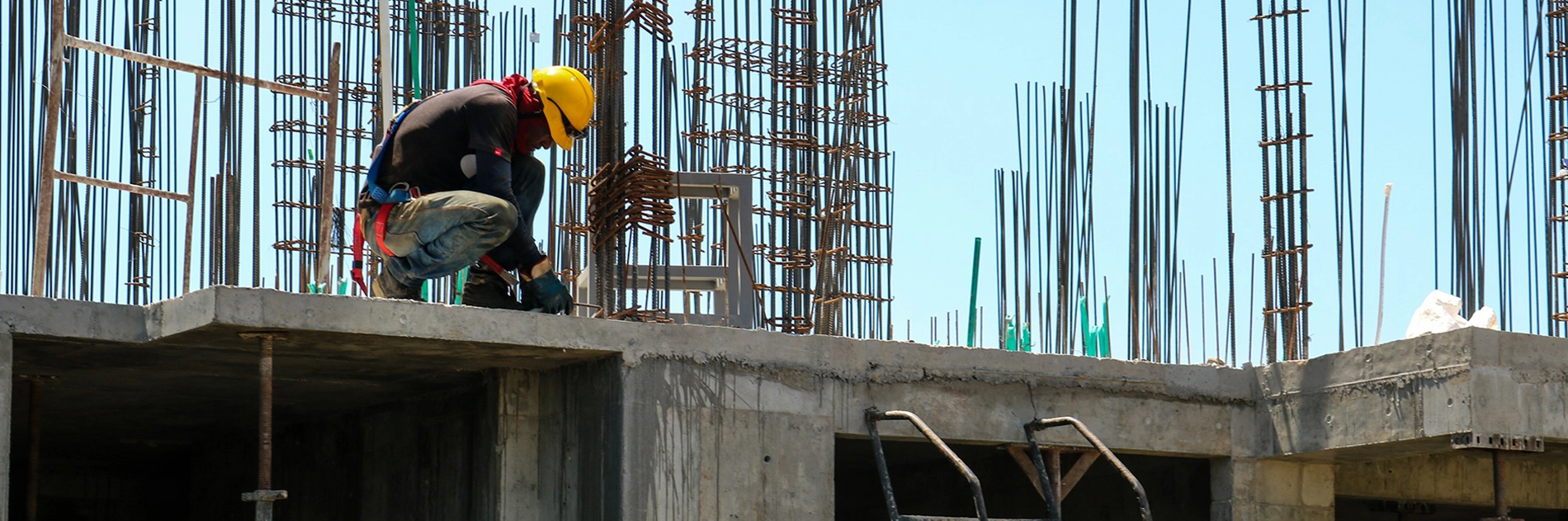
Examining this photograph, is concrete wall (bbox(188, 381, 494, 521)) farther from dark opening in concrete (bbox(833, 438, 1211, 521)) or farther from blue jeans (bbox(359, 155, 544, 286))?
dark opening in concrete (bbox(833, 438, 1211, 521))

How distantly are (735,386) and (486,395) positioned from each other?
1227 millimetres

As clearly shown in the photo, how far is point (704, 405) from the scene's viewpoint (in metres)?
7.93

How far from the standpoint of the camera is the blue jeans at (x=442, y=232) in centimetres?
766

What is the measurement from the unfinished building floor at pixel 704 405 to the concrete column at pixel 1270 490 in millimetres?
13

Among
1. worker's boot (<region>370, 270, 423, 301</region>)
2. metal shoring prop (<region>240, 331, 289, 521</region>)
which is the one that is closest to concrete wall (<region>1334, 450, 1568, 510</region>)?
worker's boot (<region>370, 270, 423, 301</region>)

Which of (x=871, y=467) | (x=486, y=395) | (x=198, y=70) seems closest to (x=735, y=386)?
(x=486, y=395)

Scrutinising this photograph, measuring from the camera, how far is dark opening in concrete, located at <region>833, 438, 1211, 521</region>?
10094mm

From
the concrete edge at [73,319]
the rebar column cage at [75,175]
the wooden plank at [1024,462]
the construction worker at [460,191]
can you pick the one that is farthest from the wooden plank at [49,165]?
the wooden plank at [1024,462]

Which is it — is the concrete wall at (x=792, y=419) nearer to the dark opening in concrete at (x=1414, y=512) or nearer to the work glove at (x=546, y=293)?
the work glove at (x=546, y=293)

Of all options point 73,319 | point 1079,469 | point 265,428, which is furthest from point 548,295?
point 1079,469

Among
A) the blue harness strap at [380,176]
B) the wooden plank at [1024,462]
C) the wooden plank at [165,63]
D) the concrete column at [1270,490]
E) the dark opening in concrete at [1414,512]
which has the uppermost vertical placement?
the wooden plank at [165,63]

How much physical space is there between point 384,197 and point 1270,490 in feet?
15.8

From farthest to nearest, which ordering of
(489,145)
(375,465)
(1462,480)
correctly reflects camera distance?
1. (1462,480)
2. (375,465)
3. (489,145)

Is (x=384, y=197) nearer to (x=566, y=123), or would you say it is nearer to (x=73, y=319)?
(x=566, y=123)
